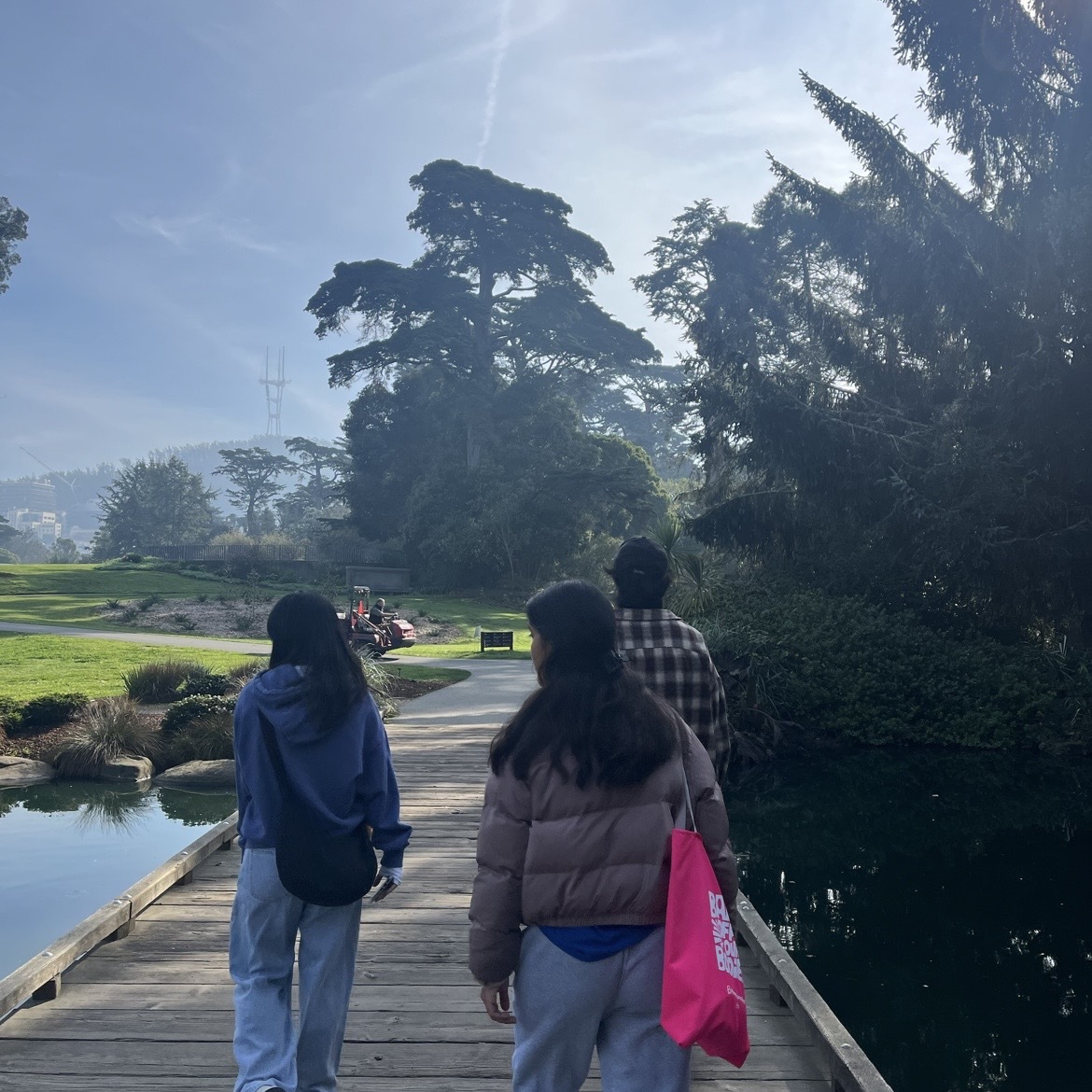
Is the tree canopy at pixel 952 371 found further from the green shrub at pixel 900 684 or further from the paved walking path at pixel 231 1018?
the paved walking path at pixel 231 1018

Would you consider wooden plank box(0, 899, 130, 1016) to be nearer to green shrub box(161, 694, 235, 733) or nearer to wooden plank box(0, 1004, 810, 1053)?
wooden plank box(0, 1004, 810, 1053)

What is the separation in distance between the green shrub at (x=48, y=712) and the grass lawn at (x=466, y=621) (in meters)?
9.74

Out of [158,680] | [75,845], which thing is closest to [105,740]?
[75,845]

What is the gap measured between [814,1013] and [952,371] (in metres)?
17.2

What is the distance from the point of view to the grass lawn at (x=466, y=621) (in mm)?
24453

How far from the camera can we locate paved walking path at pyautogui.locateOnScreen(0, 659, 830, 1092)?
3.84 m

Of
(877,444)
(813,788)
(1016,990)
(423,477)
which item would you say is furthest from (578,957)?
(423,477)

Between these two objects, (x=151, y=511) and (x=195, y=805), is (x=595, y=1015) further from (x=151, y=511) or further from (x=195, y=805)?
(x=151, y=511)

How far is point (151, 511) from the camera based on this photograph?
267 ft

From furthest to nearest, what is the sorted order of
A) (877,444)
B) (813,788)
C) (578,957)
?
1. (877,444)
2. (813,788)
3. (578,957)

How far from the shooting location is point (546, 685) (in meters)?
2.45

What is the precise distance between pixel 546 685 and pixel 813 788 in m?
10.8

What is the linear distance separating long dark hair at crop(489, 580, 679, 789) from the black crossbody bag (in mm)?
1012

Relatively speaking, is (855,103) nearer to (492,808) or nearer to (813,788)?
(813,788)
